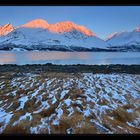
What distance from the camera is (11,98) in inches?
211

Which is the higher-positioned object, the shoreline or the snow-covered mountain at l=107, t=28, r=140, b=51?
the shoreline

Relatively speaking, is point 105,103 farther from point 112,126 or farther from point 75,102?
point 112,126

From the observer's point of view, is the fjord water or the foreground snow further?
the fjord water

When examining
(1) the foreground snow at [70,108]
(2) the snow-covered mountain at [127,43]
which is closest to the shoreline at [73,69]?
(1) the foreground snow at [70,108]

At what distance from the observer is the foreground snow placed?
394 cm

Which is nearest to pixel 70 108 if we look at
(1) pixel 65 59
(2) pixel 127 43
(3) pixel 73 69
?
(3) pixel 73 69

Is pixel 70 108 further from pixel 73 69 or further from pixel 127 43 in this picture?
pixel 127 43

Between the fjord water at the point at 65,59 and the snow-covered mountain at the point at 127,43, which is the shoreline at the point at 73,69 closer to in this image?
the fjord water at the point at 65,59

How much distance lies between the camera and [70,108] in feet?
15.6

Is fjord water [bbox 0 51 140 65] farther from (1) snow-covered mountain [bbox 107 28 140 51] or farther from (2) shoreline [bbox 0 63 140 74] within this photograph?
(1) snow-covered mountain [bbox 107 28 140 51]

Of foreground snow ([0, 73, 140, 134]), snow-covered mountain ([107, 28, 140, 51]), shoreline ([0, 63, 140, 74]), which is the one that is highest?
foreground snow ([0, 73, 140, 134])

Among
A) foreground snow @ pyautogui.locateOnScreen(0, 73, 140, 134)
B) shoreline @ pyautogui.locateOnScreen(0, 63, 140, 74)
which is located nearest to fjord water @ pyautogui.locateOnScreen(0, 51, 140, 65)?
shoreline @ pyautogui.locateOnScreen(0, 63, 140, 74)
